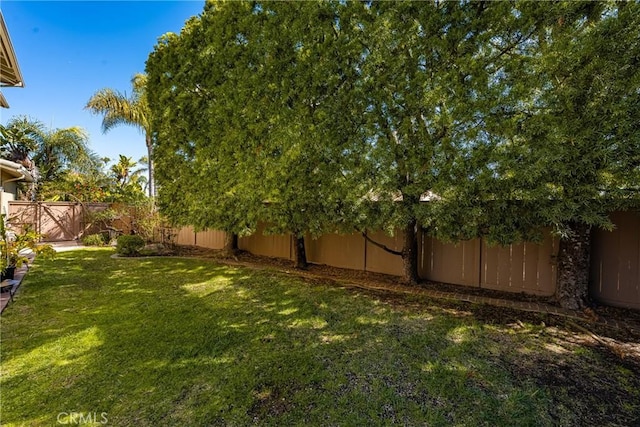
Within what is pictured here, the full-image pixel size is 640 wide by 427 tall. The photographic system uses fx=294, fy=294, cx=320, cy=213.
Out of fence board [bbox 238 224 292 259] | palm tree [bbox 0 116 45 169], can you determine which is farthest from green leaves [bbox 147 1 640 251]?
palm tree [bbox 0 116 45 169]

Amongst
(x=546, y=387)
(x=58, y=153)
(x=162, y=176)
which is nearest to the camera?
(x=546, y=387)

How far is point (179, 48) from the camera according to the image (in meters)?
8.28

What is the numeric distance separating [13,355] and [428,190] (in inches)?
234

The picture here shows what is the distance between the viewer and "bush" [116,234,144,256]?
980cm

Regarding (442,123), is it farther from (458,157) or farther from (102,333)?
(102,333)

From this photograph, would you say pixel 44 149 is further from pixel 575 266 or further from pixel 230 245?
pixel 575 266

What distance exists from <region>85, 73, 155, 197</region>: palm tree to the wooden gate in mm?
3302

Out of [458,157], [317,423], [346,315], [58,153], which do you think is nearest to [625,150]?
[458,157]

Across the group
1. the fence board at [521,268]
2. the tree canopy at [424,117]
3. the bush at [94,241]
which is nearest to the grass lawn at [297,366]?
the fence board at [521,268]

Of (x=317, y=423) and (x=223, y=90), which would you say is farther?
(x=223, y=90)

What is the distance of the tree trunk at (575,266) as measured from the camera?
4.47 m

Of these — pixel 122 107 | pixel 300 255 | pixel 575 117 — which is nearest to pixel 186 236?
pixel 300 255

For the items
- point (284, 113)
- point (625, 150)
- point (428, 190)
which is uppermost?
point (284, 113)

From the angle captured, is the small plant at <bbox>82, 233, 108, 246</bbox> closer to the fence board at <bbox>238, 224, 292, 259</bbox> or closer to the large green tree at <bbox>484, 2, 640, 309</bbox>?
the fence board at <bbox>238, 224, 292, 259</bbox>
